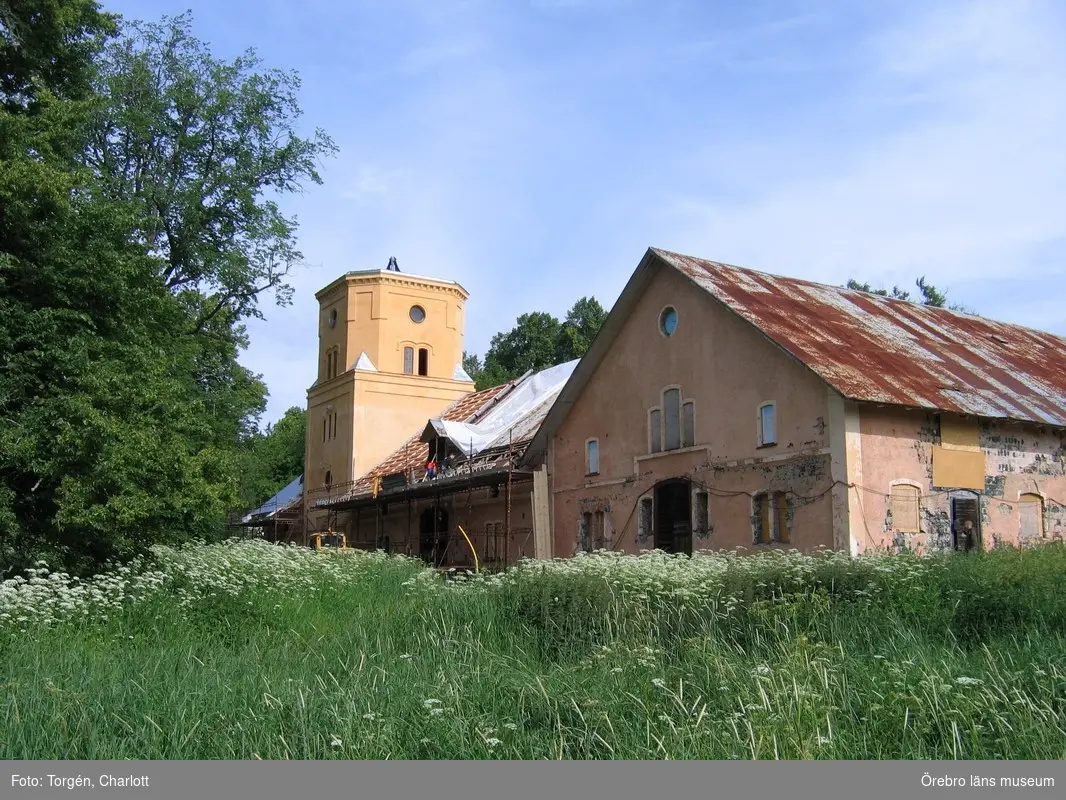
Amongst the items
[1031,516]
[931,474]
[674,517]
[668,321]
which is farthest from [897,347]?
[674,517]

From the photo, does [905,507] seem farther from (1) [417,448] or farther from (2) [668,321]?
(1) [417,448]

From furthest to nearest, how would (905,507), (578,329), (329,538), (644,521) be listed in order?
(578,329)
(329,538)
(644,521)
(905,507)

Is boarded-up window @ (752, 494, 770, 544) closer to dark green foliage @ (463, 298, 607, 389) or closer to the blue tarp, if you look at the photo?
the blue tarp

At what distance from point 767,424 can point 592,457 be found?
6.14 m

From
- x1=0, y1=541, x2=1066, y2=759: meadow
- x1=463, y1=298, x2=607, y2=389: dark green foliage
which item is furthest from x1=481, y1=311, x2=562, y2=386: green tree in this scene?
x1=0, y1=541, x2=1066, y2=759: meadow

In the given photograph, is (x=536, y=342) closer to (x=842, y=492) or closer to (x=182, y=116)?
(x=182, y=116)

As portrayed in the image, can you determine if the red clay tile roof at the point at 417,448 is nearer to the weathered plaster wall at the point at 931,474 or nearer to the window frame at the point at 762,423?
the window frame at the point at 762,423

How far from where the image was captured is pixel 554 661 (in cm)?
1193

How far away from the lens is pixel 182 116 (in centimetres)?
2823

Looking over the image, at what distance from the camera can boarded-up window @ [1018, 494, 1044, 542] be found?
21.0 meters

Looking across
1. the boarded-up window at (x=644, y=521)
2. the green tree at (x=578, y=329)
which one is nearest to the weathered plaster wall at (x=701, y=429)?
the boarded-up window at (x=644, y=521)

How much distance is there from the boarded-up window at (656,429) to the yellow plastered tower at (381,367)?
62.2 ft

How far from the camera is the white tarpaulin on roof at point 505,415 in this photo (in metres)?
32.4

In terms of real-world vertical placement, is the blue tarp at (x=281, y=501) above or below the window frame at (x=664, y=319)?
below
